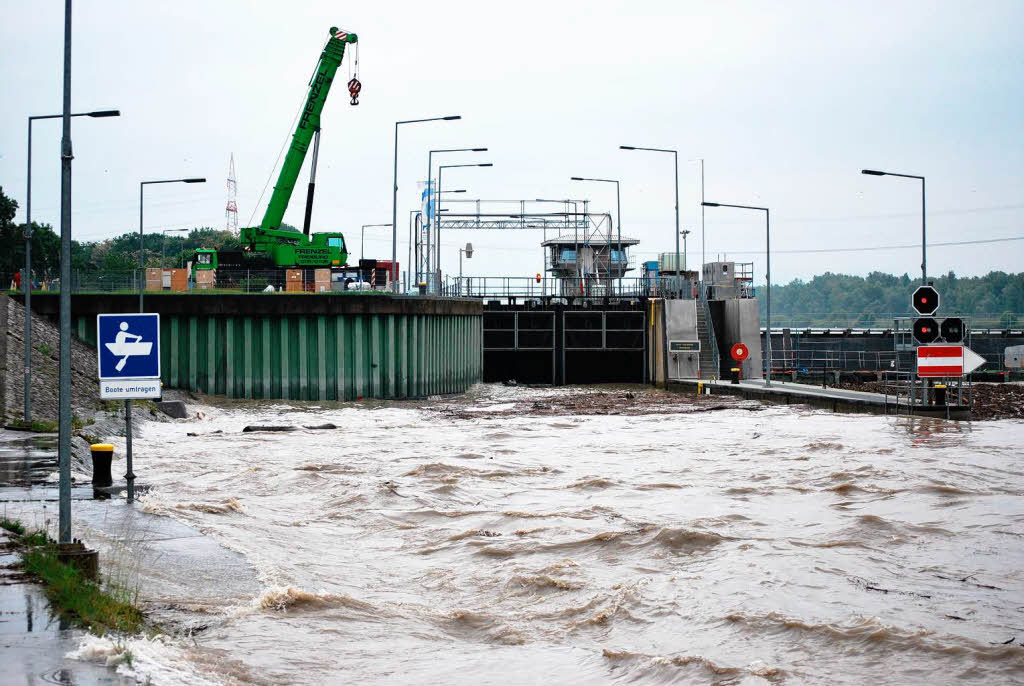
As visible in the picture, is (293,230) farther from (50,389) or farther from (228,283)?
(50,389)

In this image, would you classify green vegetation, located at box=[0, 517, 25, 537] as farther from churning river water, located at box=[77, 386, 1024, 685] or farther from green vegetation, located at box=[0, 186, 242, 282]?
green vegetation, located at box=[0, 186, 242, 282]

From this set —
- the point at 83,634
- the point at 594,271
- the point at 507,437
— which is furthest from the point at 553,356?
the point at 83,634

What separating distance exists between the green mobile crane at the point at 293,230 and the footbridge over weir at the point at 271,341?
9.77 meters

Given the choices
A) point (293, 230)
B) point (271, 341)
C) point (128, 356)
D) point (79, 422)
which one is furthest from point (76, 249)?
point (128, 356)

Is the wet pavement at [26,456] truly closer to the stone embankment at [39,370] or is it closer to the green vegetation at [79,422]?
the green vegetation at [79,422]

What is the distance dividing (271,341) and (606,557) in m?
25.7

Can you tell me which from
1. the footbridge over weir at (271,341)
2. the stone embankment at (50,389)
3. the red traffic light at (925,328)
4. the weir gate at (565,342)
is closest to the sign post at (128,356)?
the stone embankment at (50,389)

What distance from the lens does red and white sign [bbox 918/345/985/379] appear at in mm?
25094

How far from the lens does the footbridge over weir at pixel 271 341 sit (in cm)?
3656

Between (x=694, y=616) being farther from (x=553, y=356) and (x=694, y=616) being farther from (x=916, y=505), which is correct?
(x=553, y=356)

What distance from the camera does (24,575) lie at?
32.1 feet

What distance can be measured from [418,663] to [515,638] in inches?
46.9

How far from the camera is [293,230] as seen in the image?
48156 millimetres

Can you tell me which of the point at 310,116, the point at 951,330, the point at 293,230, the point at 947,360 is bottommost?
the point at 947,360
